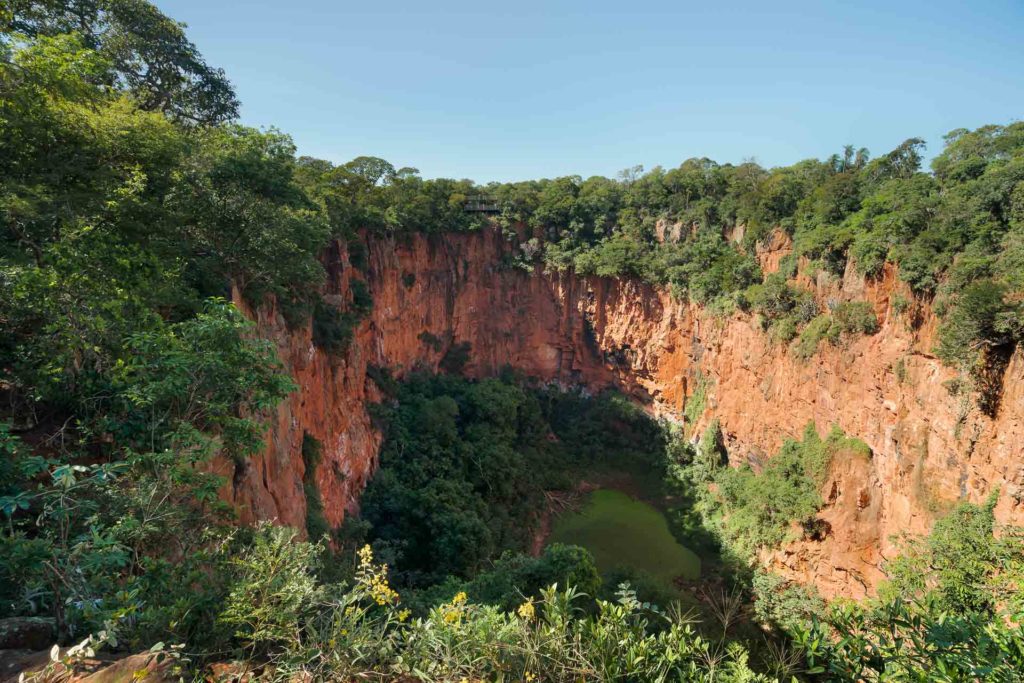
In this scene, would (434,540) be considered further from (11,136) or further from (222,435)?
(11,136)

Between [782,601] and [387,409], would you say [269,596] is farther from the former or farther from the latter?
[387,409]

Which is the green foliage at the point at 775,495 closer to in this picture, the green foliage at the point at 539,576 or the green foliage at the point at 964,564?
the green foliage at the point at 964,564

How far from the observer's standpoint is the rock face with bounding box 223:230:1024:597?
456 inches

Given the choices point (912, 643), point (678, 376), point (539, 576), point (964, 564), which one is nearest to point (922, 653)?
point (912, 643)

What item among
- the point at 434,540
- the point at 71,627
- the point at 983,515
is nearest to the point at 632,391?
the point at 434,540

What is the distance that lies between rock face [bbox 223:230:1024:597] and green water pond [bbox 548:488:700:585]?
3.20 m

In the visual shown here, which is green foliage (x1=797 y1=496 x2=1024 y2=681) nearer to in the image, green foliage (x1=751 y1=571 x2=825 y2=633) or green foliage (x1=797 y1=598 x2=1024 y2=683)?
green foliage (x1=797 y1=598 x2=1024 y2=683)

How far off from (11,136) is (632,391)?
25.8 m

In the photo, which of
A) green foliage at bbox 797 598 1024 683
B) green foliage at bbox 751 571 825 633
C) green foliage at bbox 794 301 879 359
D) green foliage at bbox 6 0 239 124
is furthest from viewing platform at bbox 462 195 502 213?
green foliage at bbox 797 598 1024 683

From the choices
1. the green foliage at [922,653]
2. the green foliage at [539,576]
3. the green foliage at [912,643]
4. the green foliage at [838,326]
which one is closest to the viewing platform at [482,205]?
the green foliage at [838,326]

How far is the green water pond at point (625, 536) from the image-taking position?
18.0 m

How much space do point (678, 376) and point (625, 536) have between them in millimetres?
9255

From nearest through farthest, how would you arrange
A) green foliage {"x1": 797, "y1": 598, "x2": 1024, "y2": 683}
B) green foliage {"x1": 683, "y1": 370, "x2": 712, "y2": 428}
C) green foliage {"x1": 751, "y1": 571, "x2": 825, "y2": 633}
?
green foliage {"x1": 797, "y1": 598, "x2": 1024, "y2": 683} → green foliage {"x1": 751, "y1": 571, "x2": 825, "y2": 633} → green foliage {"x1": 683, "y1": 370, "x2": 712, "y2": 428}

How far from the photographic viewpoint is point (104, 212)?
6867mm
